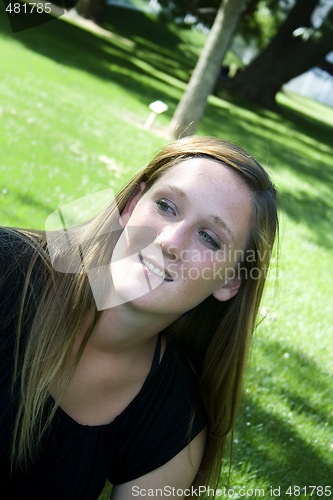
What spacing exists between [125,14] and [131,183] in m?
25.1

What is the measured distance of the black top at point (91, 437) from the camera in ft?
5.98

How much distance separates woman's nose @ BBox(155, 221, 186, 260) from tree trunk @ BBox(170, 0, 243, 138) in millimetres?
6854

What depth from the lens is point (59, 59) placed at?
11.3 m

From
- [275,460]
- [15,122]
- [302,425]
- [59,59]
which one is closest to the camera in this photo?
[275,460]

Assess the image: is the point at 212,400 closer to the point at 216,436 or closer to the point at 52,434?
the point at 216,436

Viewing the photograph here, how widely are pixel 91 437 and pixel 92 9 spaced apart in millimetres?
20495

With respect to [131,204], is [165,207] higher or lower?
higher

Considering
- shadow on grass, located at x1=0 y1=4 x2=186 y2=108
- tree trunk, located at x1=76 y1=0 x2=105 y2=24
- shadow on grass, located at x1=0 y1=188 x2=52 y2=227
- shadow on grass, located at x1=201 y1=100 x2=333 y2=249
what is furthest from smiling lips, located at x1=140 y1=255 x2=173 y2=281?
tree trunk, located at x1=76 y1=0 x2=105 y2=24

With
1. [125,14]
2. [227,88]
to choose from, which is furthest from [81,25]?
[125,14]

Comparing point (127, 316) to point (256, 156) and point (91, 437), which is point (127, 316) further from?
point (256, 156)

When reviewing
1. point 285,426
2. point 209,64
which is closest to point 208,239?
point 285,426

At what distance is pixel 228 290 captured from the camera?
2.02 m

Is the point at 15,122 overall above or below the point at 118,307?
below
